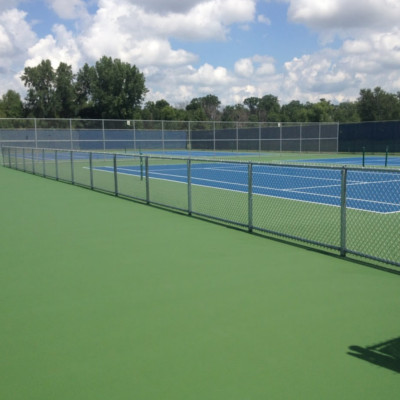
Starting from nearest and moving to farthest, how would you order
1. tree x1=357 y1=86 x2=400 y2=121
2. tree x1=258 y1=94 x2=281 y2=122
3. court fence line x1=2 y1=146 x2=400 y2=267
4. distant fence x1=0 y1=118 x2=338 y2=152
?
court fence line x1=2 y1=146 x2=400 y2=267 → distant fence x1=0 y1=118 x2=338 y2=152 → tree x1=357 y1=86 x2=400 y2=121 → tree x1=258 y1=94 x2=281 y2=122

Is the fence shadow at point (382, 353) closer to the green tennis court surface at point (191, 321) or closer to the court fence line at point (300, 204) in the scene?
the green tennis court surface at point (191, 321)

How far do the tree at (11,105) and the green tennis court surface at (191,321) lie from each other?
80.7 m

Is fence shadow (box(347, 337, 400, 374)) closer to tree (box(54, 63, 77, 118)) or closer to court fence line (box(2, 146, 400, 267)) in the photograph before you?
court fence line (box(2, 146, 400, 267))

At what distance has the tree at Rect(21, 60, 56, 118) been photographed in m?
82.8

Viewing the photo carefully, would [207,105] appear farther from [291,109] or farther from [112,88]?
[112,88]

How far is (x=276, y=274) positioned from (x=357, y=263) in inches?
52.5

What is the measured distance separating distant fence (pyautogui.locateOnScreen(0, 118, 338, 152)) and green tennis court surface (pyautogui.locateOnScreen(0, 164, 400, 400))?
26.4 metres

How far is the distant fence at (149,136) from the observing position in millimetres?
33688

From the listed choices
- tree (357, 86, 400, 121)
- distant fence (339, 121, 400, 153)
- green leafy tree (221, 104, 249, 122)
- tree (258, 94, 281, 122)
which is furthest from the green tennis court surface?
tree (258, 94, 281, 122)

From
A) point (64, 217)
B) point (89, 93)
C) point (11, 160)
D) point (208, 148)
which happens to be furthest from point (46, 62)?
point (64, 217)

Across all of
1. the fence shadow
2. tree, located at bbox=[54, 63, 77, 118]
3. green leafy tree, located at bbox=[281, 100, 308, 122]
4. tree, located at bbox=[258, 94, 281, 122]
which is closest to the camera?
the fence shadow

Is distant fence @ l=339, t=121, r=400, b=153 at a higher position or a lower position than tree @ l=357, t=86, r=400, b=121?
lower

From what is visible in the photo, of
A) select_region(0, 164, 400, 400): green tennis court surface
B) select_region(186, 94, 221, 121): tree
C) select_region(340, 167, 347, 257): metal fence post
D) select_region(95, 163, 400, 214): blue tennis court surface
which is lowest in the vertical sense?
select_region(95, 163, 400, 214): blue tennis court surface

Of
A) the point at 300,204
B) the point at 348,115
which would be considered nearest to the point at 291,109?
the point at 348,115
